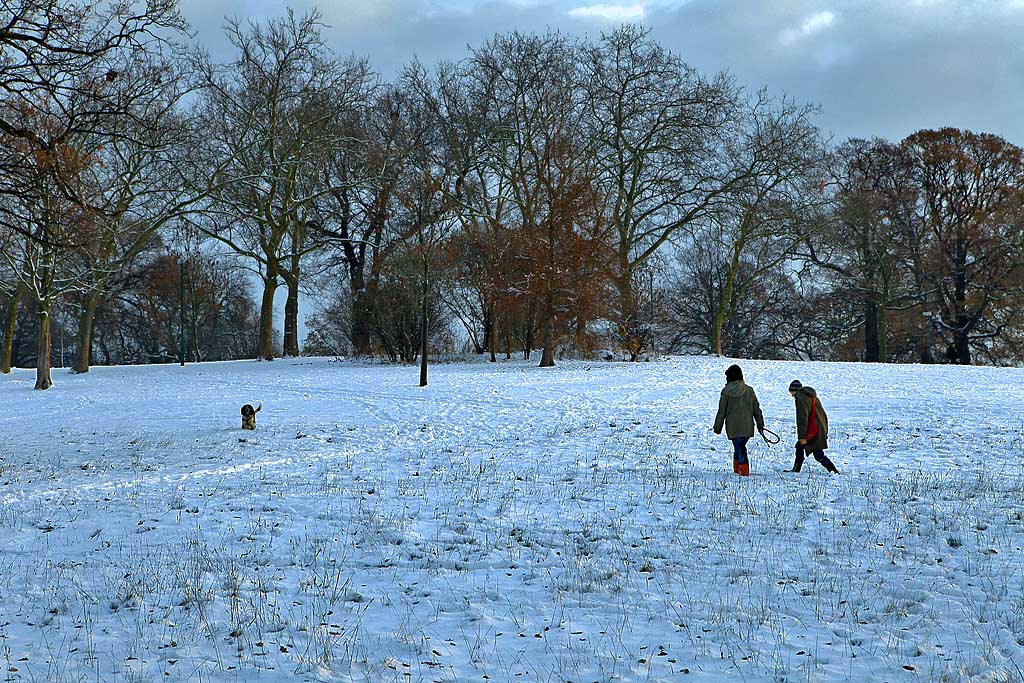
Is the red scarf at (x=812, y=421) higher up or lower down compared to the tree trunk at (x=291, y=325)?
lower down

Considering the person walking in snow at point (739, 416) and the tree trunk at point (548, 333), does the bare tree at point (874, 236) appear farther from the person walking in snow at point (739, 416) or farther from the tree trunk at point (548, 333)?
the person walking in snow at point (739, 416)

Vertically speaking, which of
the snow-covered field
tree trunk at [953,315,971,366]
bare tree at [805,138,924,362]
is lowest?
the snow-covered field

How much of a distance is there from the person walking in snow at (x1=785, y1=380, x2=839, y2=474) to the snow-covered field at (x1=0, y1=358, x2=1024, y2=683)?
0.36 metres

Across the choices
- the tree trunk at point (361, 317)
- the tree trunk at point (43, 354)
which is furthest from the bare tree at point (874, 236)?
the tree trunk at point (43, 354)

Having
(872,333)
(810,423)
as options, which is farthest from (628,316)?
(810,423)

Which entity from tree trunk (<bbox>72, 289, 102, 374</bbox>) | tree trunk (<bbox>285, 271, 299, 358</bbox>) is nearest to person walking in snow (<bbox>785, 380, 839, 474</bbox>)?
tree trunk (<bbox>72, 289, 102, 374</bbox>)

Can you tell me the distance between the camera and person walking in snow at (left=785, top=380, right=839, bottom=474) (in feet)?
35.7

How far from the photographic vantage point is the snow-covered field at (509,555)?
5066mm

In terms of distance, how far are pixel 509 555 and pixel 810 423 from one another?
5.59 meters

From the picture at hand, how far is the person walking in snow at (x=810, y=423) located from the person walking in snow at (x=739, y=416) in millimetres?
542

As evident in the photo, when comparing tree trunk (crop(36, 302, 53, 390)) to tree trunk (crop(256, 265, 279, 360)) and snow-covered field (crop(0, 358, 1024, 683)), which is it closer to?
tree trunk (crop(256, 265, 279, 360))

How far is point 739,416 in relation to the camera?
11.1 m

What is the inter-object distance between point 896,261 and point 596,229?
16590 mm

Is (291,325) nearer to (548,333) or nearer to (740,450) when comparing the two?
(548,333)
